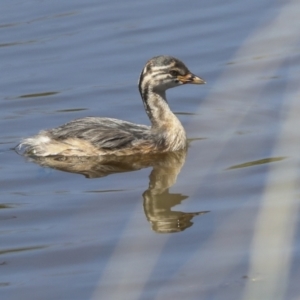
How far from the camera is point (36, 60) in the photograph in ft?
36.7

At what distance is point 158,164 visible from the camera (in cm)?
911

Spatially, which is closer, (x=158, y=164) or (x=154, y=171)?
(x=154, y=171)

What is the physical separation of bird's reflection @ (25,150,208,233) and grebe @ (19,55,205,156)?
0.08m

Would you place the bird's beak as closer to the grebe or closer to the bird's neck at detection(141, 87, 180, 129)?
the grebe

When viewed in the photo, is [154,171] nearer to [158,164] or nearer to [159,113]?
[158,164]

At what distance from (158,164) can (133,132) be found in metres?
0.46

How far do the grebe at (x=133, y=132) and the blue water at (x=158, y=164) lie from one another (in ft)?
0.85

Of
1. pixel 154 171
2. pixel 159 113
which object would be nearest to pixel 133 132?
pixel 159 113

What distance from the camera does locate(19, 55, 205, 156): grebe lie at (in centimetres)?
923

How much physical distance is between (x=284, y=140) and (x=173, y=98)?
6.05ft

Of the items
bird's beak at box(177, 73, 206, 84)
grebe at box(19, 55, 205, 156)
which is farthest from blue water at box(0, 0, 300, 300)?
bird's beak at box(177, 73, 206, 84)

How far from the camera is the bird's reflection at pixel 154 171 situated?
7398 millimetres

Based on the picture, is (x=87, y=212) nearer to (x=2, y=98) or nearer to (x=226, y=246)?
(x=226, y=246)

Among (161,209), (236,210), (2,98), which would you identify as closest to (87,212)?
(161,209)
